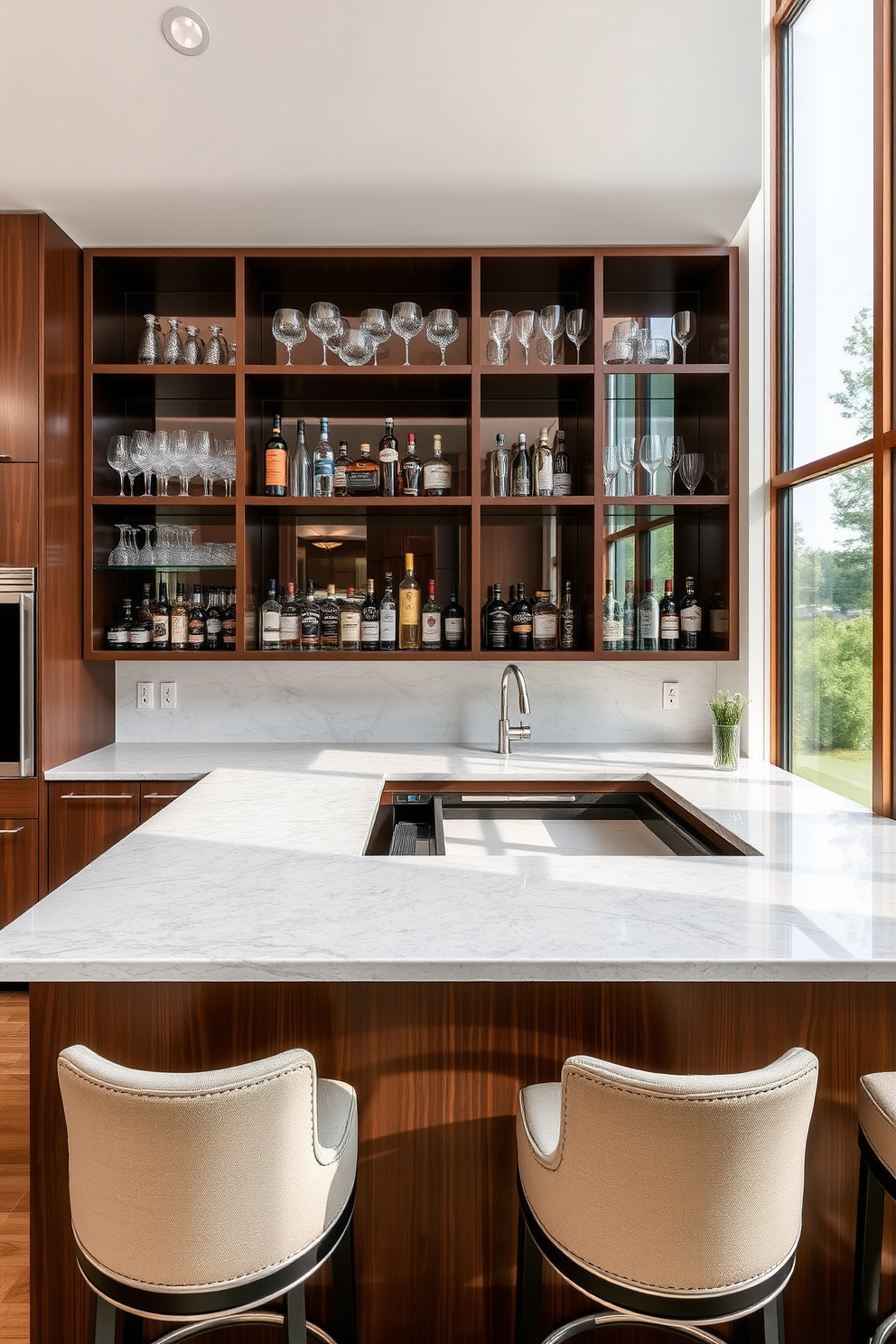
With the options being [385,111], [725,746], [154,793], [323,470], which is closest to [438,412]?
[323,470]

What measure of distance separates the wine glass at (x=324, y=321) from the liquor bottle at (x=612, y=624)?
4.43 ft

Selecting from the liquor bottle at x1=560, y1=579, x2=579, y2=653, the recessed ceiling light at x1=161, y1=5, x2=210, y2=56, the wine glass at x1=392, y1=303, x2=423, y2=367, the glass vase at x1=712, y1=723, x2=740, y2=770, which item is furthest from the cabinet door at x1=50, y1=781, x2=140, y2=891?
the recessed ceiling light at x1=161, y1=5, x2=210, y2=56

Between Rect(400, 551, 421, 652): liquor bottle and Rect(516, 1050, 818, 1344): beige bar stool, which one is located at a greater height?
Rect(400, 551, 421, 652): liquor bottle

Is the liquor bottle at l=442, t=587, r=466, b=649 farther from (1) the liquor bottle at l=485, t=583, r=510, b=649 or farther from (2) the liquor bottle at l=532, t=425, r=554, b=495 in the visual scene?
(2) the liquor bottle at l=532, t=425, r=554, b=495

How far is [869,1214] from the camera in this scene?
1253mm

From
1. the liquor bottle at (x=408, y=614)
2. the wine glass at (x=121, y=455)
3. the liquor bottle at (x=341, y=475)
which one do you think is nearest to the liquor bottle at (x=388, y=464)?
the liquor bottle at (x=341, y=475)

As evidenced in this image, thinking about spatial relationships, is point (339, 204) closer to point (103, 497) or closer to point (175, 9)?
point (175, 9)

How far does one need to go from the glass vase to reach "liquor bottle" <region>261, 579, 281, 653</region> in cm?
158

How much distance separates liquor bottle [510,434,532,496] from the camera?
3.08 m

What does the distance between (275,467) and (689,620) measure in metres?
1.62

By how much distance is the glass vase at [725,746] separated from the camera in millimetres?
2693

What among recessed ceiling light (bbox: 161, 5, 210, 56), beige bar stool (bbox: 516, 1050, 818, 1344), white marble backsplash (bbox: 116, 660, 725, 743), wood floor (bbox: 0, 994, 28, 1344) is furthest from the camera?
white marble backsplash (bbox: 116, 660, 725, 743)

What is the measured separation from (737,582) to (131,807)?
2.20 meters

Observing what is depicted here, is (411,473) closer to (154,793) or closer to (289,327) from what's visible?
(289,327)
